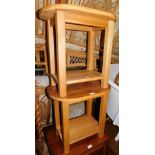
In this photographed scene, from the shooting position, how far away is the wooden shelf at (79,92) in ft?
2.68

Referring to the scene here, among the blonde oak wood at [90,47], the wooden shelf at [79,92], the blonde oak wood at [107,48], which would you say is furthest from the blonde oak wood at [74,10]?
the wooden shelf at [79,92]

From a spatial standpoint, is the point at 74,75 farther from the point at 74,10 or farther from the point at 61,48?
the point at 74,10

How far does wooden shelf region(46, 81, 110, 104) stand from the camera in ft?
2.68

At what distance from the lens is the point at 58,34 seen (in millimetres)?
702

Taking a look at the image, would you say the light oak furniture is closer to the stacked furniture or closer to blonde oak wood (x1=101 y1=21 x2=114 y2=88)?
the stacked furniture

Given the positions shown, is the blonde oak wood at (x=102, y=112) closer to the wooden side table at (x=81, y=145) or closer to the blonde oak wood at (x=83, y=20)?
the wooden side table at (x=81, y=145)

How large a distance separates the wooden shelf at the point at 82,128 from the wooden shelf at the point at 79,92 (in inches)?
12.7

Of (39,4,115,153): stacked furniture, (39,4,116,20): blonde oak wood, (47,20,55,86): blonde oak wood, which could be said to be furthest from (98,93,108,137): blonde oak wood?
(39,4,116,20): blonde oak wood

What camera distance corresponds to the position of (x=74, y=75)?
3.16ft

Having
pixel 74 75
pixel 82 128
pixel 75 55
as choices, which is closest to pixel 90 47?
pixel 75 55
